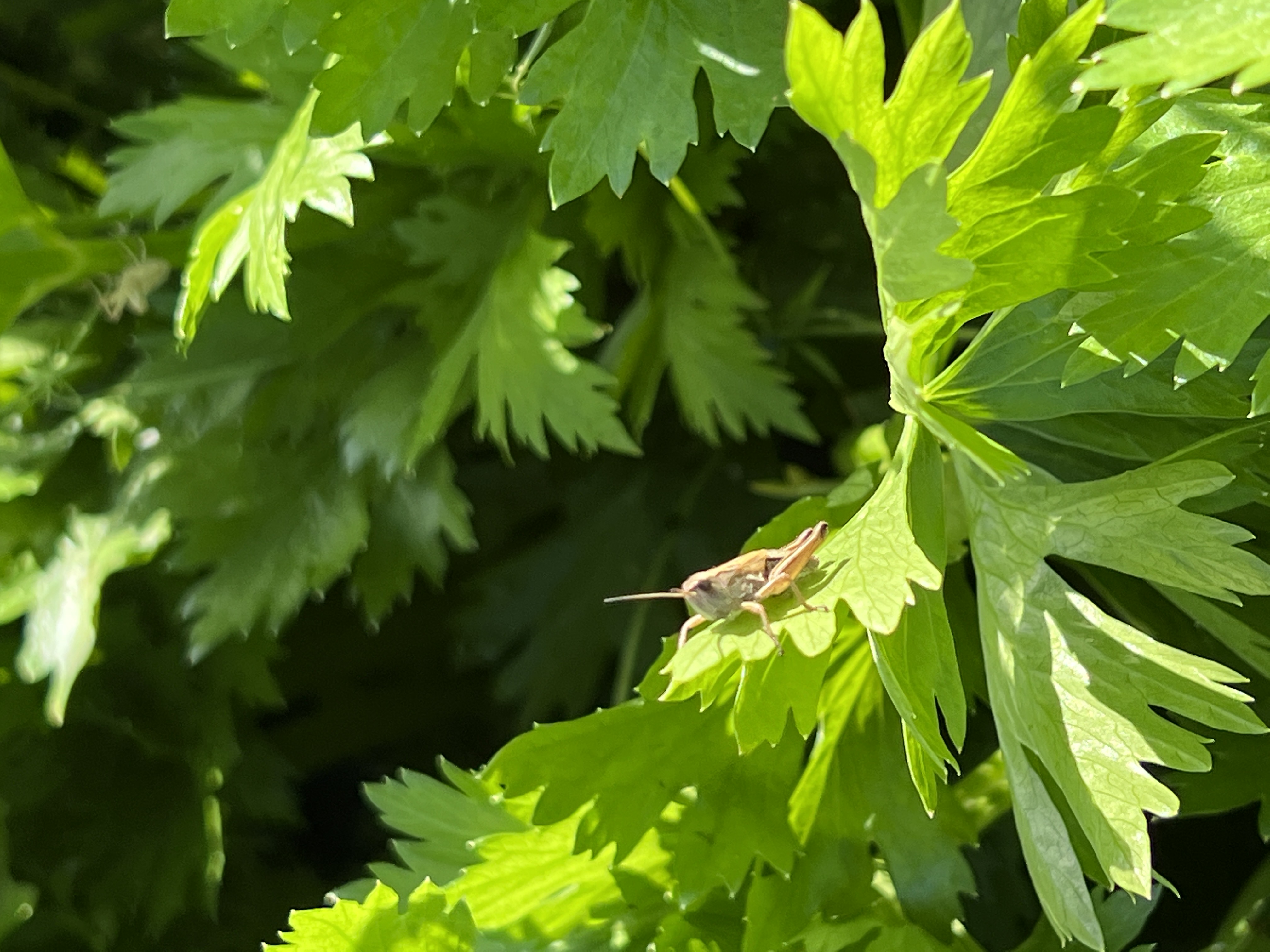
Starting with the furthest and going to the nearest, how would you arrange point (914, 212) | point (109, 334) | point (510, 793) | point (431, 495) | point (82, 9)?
1. point (82, 9)
2. point (109, 334)
3. point (431, 495)
4. point (510, 793)
5. point (914, 212)

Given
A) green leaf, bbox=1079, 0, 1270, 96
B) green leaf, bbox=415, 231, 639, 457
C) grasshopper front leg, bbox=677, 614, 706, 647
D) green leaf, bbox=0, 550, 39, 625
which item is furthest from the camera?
green leaf, bbox=0, 550, 39, 625

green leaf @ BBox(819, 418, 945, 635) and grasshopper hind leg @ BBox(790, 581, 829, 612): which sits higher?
green leaf @ BBox(819, 418, 945, 635)

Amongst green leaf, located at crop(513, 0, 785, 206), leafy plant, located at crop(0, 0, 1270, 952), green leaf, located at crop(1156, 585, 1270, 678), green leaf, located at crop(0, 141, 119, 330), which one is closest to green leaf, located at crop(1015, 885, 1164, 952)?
leafy plant, located at crop(0, 0, 1270, 952)

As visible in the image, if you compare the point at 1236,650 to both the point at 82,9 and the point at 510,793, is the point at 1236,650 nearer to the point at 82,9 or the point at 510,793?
the point at 510,793

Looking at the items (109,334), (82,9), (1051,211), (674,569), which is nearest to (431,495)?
(674,569)

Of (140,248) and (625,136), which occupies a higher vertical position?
(625,136)

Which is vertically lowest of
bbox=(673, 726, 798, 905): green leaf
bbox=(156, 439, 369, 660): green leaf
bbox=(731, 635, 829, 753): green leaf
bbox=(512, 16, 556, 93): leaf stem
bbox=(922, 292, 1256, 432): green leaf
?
bbox=(156, 439, 369, 660): green leaf

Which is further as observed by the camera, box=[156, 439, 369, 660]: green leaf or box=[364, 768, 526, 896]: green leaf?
box=[156, 439, 369, 660]: green leaf

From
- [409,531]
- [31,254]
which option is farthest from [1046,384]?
[31,254]

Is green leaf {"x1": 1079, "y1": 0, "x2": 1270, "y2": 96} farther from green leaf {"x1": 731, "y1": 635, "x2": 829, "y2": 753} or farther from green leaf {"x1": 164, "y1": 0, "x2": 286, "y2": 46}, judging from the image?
green leaf {"x1": 164, "y1": 0, "x2": 286, "y2": 46}
